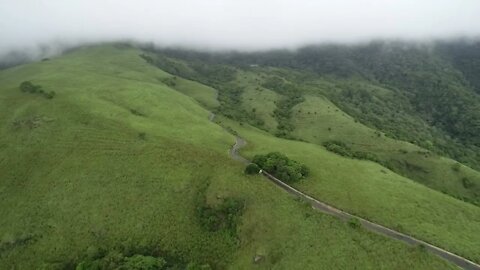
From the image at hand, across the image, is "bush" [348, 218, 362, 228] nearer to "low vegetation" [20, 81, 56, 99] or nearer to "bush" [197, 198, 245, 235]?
"bush" [197, 198, 245, 235]

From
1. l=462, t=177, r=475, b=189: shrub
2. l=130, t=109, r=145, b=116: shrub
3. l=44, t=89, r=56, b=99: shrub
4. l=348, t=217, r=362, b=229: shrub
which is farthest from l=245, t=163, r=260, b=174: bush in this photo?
l=462, t=177, r=475, b=189: shrub

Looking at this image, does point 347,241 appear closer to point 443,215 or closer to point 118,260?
point 443,215

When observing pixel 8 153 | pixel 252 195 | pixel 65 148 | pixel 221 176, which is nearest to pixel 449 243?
pixel 252 195

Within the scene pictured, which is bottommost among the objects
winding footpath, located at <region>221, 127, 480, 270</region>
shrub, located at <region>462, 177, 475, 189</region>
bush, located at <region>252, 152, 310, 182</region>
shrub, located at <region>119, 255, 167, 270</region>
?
shrub, located at <region>462, 177, 475, 189</region>

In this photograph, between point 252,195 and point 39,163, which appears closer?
point 252,195

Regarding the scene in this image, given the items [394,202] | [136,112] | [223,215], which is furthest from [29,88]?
[394,202]

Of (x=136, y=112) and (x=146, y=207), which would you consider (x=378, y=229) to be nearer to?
(x=146, y=207)

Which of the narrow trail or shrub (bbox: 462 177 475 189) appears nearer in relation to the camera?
the narrow trail
